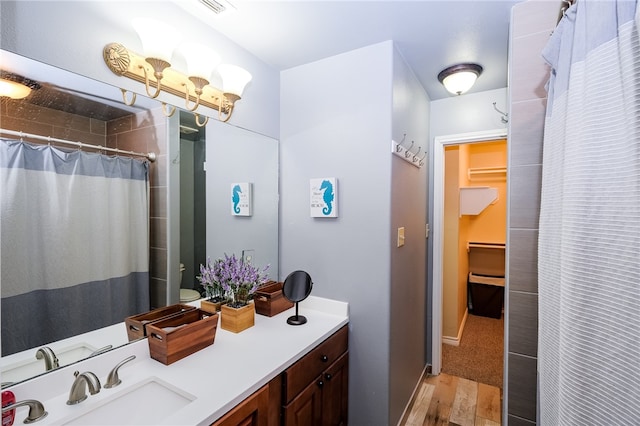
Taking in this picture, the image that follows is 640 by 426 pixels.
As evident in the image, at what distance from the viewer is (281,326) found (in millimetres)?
1596

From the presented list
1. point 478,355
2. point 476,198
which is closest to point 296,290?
point 478,355

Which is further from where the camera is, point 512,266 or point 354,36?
point 354,36

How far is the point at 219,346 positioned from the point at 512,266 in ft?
4.48

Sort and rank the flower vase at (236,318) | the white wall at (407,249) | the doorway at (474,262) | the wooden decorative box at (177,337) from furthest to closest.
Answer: the doorway at (474,262), the white wall at (407,249), the flower vase at (236,318), the wooden decorative box at (177,337)

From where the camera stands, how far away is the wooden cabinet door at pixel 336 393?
1.55m

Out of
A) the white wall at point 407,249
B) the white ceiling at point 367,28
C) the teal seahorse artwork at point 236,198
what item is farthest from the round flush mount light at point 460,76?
the teal seahorse artwork at point 236,198

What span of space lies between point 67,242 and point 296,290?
1.03m

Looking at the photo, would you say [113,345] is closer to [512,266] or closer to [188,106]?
[188,106]

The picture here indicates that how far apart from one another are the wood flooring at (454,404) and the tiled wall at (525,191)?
34.5 inches

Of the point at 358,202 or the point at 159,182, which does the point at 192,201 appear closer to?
the point at 159,182

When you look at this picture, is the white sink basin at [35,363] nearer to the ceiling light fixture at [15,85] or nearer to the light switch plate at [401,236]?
the ceiling light fixture at [15,85]

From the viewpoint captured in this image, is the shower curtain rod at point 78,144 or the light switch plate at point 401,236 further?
the light switch plate at point 401,236

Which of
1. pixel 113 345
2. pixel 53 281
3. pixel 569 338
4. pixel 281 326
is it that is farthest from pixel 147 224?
pixel 569 338

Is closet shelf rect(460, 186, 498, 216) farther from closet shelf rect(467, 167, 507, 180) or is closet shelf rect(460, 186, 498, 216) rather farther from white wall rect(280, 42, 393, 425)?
white wall rect(280, 42, 393, 425)
